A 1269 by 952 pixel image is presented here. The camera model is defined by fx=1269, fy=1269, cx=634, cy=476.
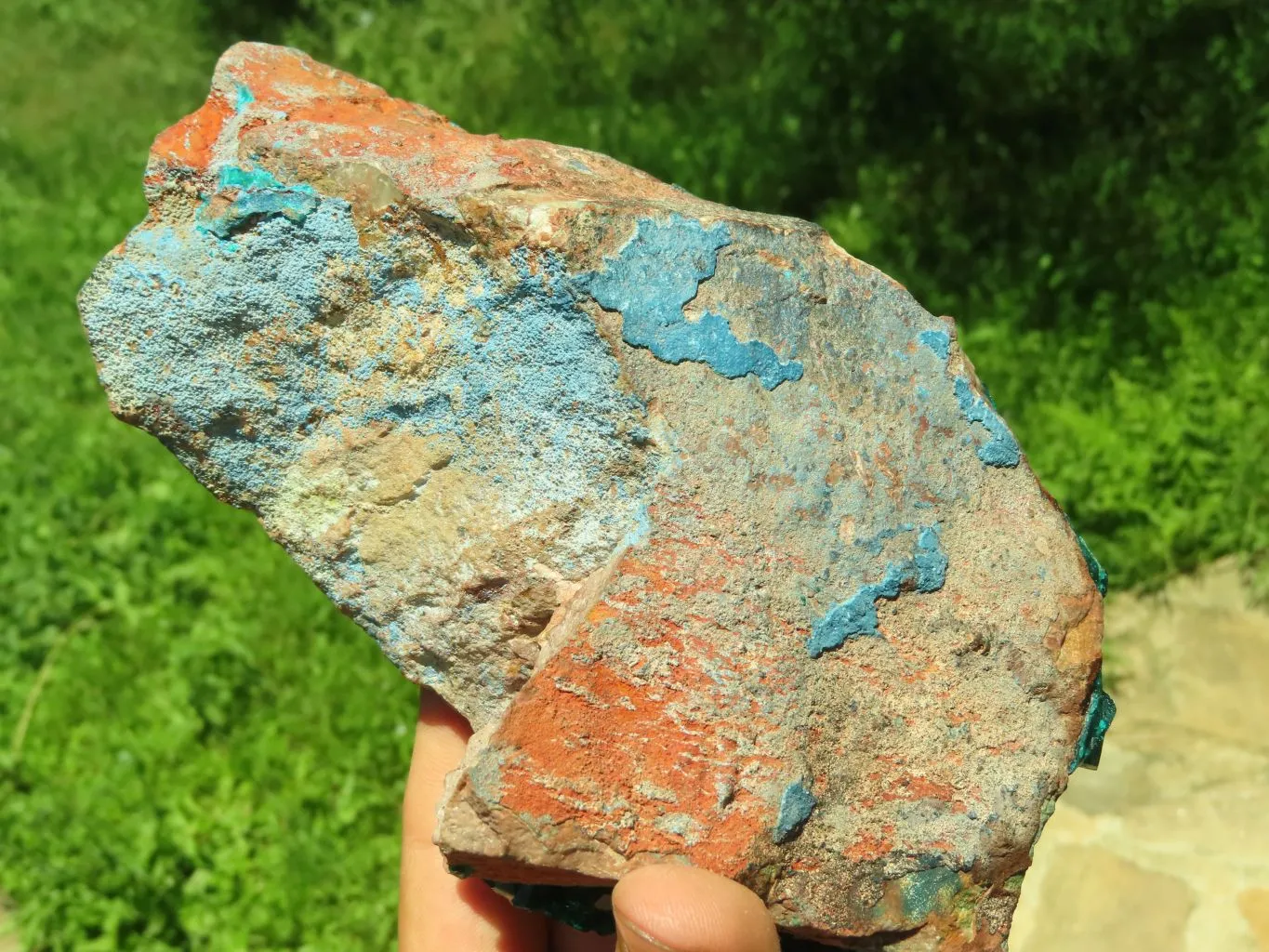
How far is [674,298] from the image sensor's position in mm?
1394

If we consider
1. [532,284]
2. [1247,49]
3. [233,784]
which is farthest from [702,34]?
[532,284]

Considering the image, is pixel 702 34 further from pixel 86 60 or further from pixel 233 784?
pixel 233 784

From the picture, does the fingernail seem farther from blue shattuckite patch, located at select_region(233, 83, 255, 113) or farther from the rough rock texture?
blue shattuckite patch, located at select_region(233, 83, 255, 113)

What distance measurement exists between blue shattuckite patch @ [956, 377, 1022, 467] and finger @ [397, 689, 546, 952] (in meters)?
0.91

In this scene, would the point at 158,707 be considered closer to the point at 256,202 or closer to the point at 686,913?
the point at 256,202

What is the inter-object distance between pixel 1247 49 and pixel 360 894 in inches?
124

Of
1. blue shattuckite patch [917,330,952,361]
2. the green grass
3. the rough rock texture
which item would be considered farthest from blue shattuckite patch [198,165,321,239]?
the green grass

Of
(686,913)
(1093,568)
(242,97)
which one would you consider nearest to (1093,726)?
(1093,568)

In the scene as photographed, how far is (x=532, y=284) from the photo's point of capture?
1376mm

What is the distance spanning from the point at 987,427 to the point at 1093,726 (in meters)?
0.40

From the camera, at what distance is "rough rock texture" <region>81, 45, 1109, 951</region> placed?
1351 mm

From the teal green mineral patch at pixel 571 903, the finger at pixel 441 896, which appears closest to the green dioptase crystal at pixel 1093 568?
the teal green mineral patch at pixel 571 903

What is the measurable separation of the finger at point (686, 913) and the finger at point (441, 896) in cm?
62

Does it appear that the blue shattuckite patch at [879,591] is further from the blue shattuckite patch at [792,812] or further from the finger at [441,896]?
the finger at [441,896]
